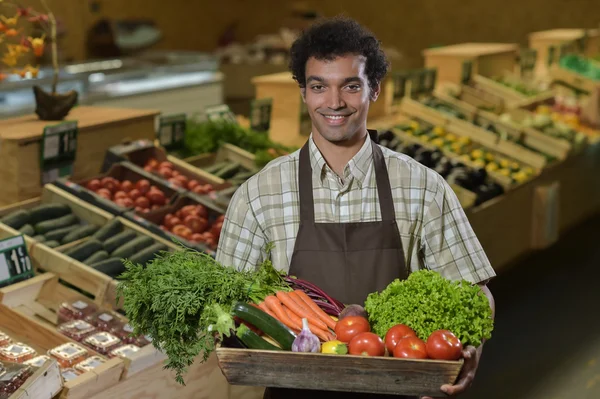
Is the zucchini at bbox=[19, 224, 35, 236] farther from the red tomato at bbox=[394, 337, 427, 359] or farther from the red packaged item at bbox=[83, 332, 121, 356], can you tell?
the red tomato at bbox=[394, 337, 427, 359]

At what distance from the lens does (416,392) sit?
1.93m

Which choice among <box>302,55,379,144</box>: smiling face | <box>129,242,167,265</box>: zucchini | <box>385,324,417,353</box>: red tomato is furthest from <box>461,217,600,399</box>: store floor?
<box>302,55,379,144</box>: smiling face

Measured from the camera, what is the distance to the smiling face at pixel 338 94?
2.15m

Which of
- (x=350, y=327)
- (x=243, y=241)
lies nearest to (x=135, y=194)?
(x=243, y=241)

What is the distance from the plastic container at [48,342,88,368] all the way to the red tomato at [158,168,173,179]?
68.3 inches

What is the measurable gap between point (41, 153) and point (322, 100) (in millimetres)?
2452

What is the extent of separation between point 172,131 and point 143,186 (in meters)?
0.80

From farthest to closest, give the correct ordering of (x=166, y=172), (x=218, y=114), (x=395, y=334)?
(x=218, y=114), (x=166, y=172), (x=395, y=334)

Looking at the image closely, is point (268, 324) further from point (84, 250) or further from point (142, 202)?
point (142, 202)

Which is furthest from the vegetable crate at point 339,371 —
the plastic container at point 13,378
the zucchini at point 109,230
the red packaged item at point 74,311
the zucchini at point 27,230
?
the zucchini at point 27,230

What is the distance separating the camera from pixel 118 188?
Result: 176 inches

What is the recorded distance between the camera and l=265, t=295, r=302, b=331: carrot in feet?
6.93

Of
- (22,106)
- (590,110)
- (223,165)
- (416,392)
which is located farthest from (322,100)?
(590,110)

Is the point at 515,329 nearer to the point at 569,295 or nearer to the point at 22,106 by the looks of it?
the point at 569,295
